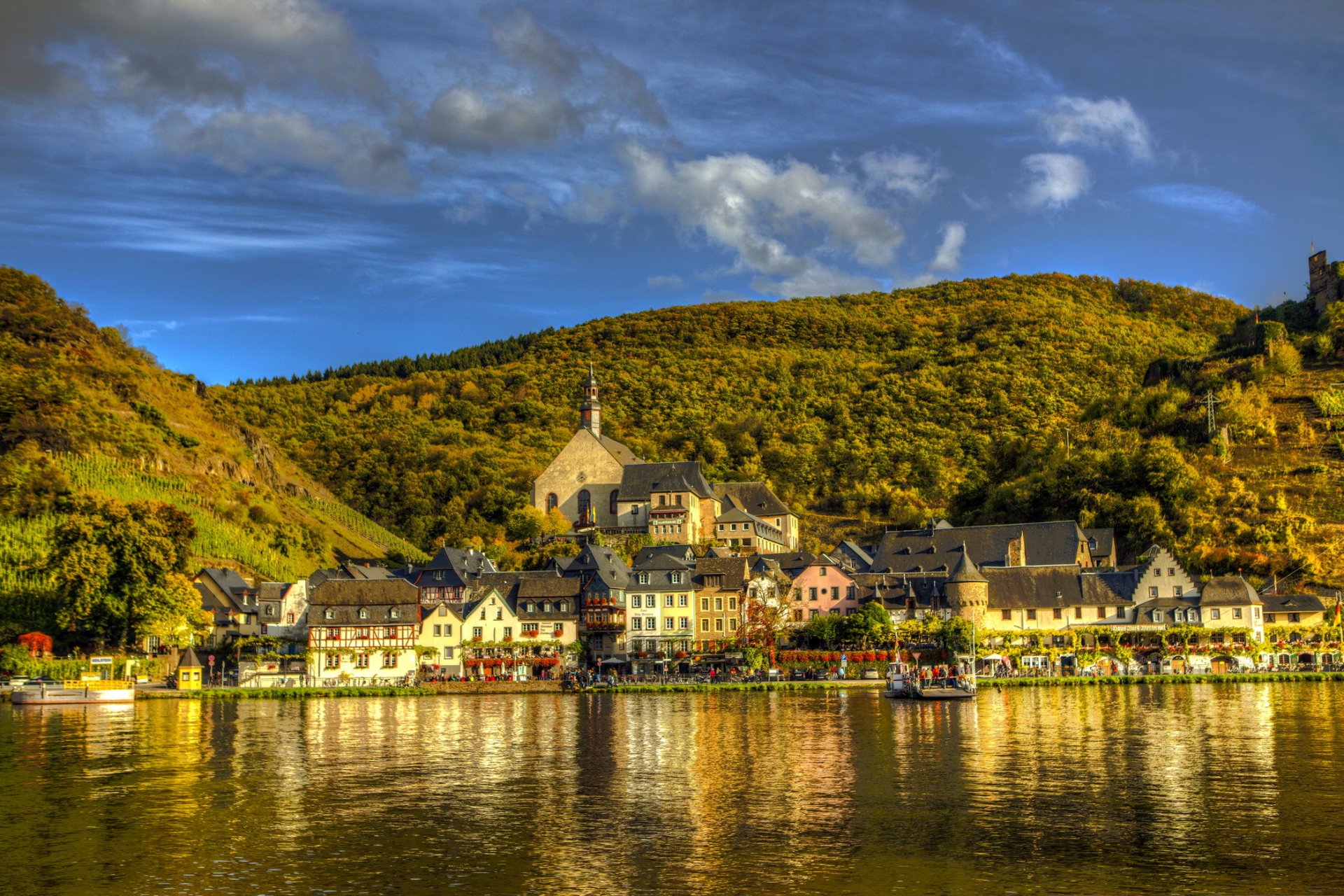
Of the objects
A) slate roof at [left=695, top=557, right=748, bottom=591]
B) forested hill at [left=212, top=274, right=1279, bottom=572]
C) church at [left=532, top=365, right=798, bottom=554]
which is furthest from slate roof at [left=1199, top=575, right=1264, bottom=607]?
church at [left=532, top=365, right=798, bottom=554]

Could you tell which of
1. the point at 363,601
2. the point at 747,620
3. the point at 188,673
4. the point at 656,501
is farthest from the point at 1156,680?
the point at 188,673

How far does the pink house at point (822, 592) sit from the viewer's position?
8875cm

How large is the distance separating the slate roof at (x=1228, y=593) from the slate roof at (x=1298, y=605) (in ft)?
2.68

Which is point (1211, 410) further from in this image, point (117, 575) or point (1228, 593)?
point (117, 575)

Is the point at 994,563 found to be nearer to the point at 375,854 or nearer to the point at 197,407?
the point at 375,854

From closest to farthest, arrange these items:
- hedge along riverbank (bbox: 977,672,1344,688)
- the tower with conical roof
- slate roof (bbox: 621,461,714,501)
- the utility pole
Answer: hedge along riverbank (bbox: 977,672,1344,688) < the tower with conical roof < slate roof (bbox: 621,461,714,501) < the utility pole

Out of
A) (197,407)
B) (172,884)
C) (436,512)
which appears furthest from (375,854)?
(197,407)

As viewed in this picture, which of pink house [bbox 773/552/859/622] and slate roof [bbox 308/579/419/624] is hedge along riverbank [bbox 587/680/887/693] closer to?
pink house [bbox 773/552/859/622]

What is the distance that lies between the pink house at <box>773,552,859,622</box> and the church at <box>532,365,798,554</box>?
19.9m

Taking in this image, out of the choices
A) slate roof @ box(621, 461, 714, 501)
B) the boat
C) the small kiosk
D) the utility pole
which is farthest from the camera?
the utility pole

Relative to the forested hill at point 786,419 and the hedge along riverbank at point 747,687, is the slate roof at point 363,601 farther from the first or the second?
the forested hill at point 786,419

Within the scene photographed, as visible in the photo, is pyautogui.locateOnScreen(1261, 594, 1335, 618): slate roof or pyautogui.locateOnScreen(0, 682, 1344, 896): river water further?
pyautogui.locateOnScreen(1261, 594, 1335, 618): slate roof

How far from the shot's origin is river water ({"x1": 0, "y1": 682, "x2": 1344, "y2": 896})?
2547 centimetres

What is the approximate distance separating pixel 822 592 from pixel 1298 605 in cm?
Answer: 3100
